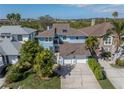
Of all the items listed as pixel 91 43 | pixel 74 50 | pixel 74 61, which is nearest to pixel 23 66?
pixel 74 61

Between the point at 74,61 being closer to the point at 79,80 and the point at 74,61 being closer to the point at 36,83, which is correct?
the point at 79,80

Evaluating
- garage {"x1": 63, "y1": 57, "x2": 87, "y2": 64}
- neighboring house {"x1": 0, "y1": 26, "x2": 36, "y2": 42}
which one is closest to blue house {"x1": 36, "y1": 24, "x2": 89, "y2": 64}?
garage {"x1": 63, "y1": 57, "x2": 87, "y2": 64}

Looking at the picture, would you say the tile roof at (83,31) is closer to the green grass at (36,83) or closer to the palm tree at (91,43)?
the palm tree at (91,43)

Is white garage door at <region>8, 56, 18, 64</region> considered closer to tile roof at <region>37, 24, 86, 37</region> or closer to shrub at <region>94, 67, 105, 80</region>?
tile roof at <region>37, 24, 86, 37</region>

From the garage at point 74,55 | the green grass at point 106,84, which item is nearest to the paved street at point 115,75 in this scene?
the green grass at point 106,84

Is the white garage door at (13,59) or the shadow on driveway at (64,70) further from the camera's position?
the white garage door at (13,59)

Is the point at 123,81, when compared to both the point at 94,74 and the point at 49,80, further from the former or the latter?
the point at 49,80
